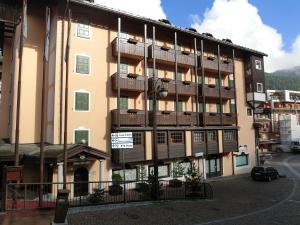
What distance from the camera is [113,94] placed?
2612 centimetres

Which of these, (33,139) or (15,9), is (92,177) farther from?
(15,9)

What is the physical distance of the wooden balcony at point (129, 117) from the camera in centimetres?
2492

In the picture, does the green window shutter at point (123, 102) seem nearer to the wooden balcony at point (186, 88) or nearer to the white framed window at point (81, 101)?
the white framed window at point (81, 101)

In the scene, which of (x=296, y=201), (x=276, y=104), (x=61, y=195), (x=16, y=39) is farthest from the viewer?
(x=276, y=104)

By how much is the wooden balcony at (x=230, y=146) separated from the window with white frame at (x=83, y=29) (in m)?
18.8

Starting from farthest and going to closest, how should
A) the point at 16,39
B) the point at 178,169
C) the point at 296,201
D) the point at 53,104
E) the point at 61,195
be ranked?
the point at 178,169 → the point at 16,39 → the point at 53,104 → the point at 296,201 → the point at 61,195

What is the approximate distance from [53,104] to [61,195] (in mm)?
13037

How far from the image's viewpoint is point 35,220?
12141 mm

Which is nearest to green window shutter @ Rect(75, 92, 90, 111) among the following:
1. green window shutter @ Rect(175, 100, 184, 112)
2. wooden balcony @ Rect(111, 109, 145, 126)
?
wooden balcony @ Rect(111, 109, 145, 126)

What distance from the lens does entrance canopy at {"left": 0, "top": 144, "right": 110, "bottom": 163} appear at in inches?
763

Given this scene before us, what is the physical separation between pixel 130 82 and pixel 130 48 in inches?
121

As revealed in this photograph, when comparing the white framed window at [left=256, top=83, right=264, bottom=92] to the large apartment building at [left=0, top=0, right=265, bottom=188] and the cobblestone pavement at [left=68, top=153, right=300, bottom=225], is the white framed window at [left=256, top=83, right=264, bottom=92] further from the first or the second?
the cobblestone pavement at [left=68, top=153, right=300, bottom=225]

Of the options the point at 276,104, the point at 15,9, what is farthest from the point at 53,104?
the point at 276,104

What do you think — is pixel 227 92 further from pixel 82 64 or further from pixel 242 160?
pixel 82 64
